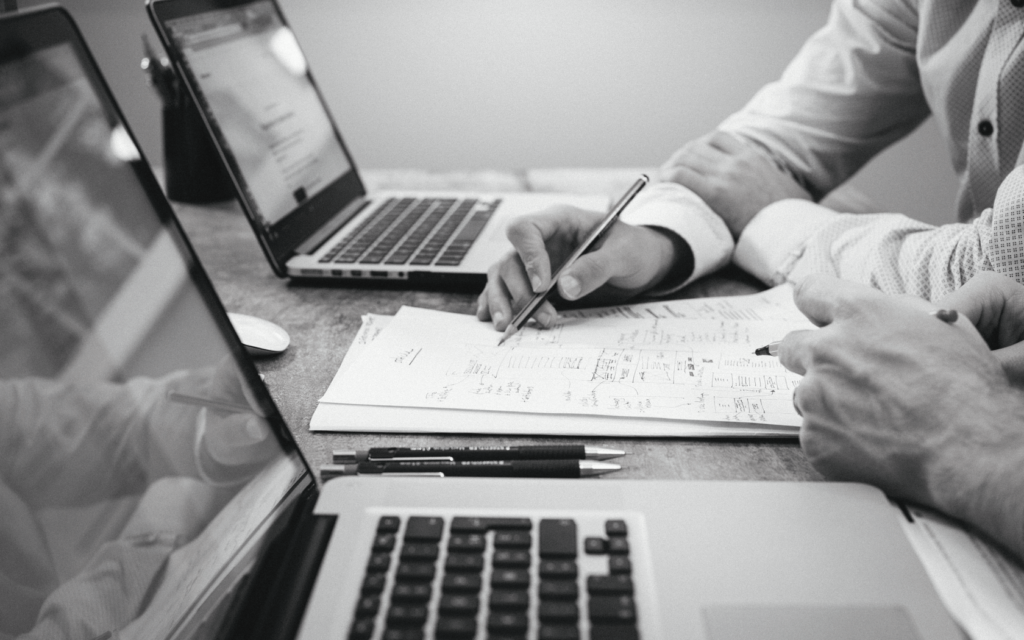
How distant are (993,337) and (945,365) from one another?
13 centimetres

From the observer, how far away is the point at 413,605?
1.18 ft

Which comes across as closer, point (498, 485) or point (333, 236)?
point (498, 485)

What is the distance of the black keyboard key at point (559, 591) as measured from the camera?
0.36 m

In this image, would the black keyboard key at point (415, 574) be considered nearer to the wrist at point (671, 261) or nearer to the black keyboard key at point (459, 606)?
the black keyboard key at point (459, 606)

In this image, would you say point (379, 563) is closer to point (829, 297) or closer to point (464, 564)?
point (464, 564)

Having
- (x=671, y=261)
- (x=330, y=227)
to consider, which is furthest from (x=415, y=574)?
(x=330, y=227)

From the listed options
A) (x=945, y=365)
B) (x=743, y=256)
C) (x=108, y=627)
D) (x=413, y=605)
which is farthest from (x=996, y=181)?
(x=108, y=627)

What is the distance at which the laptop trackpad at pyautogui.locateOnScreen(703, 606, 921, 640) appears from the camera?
1.16 feet

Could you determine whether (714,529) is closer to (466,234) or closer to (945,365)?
(945,365)

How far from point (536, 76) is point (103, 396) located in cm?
173

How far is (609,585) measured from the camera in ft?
1.20

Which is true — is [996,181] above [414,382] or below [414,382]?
below

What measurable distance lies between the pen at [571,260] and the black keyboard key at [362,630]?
1.19ft

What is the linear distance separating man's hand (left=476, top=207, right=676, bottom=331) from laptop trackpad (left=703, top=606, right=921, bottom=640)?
1.28 ft
